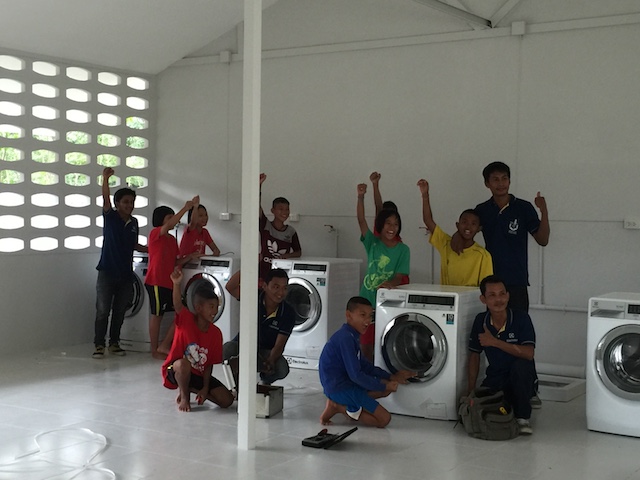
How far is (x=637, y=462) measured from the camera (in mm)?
4723

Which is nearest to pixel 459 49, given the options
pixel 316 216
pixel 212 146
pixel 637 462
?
pixel 316 216

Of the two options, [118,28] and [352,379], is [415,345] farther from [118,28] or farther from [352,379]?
[118,28]

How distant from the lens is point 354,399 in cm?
538

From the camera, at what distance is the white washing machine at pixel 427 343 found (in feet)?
18.4

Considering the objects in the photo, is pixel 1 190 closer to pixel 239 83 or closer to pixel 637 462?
pixel 239 83

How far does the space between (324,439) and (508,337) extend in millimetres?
1439

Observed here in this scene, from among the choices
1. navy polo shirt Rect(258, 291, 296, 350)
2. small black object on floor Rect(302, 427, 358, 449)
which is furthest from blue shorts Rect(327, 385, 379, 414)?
navy polo shirt Rect(258, 291, 296, 350)

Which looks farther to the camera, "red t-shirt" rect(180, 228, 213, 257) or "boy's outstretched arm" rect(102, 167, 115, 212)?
"red t-shirt" rect(180, 228, 213, 257)

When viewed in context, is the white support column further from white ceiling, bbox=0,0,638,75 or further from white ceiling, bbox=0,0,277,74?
white ceiling, bbox=0,0,277,74

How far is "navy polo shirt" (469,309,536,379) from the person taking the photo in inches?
217

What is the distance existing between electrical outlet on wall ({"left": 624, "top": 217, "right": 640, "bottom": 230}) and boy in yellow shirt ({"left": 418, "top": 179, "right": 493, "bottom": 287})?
141cm

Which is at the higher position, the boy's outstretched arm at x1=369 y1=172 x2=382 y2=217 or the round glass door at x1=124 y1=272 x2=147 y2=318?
the boy's outstretched arm at x1=369 y1=172 x2=382 y2=217

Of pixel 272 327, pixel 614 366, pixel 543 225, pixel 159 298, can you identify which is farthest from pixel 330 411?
pixel 159 298

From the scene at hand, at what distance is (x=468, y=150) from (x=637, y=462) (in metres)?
3.51
